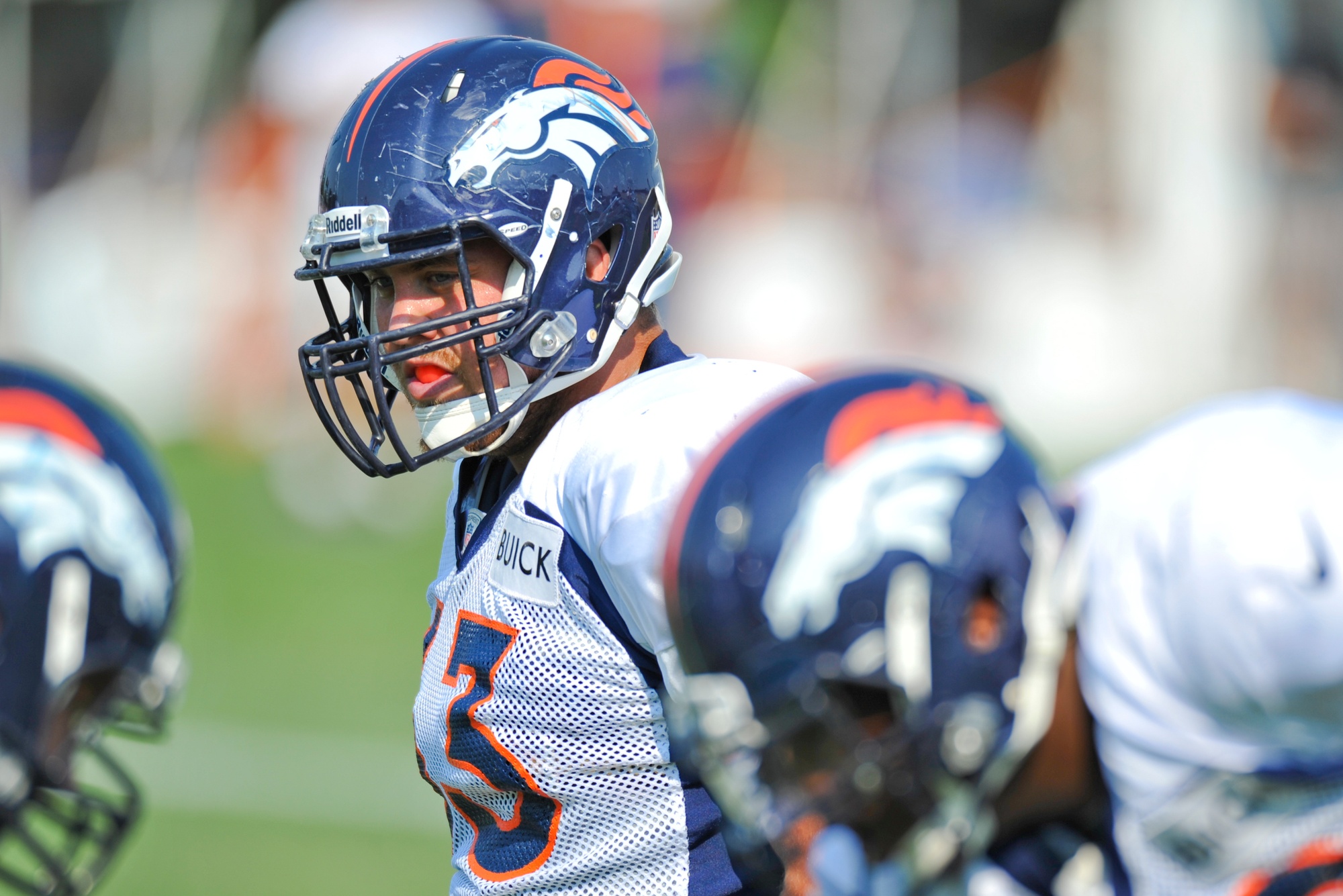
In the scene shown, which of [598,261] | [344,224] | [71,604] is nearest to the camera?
[71,604]

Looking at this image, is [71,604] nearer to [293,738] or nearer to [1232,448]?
[1232,448]

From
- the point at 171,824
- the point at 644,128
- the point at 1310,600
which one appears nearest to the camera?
the point at 1310,600

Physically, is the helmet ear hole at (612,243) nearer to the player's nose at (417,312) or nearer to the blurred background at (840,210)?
the player's nose at (417,312)

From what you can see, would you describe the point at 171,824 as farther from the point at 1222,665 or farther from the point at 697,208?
the point at 697,208

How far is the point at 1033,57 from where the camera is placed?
1625 cm

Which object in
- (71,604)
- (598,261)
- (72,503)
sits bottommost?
(71,604)

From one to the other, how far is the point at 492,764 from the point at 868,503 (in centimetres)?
77

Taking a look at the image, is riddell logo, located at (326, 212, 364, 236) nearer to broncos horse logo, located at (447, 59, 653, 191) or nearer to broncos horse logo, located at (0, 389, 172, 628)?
broncos horse logo, located at (447, 59, 653, 191)

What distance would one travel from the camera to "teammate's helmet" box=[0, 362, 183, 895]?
6.81 ft

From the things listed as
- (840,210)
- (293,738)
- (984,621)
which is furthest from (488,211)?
(840,210)

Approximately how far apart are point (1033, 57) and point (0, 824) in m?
15.5

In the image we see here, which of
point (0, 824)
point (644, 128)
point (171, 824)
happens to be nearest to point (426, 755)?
point (0, 824)

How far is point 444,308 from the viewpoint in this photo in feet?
7.73

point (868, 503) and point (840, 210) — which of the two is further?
point (840, 210)
